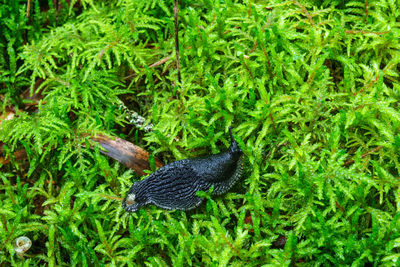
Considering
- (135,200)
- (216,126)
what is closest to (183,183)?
(135,200)

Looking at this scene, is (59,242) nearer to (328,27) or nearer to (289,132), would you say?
(289,132)

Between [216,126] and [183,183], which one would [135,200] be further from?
[216,126]

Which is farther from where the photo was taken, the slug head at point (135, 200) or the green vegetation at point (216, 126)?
the slug head at point (135, 200)

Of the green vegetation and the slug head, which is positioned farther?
the slug head

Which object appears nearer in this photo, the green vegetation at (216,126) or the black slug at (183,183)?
the green vegetation at (216,126)

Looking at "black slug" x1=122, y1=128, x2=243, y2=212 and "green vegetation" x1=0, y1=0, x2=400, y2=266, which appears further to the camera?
"black slug" x1=122, y1=128, x2=243, y2=212
